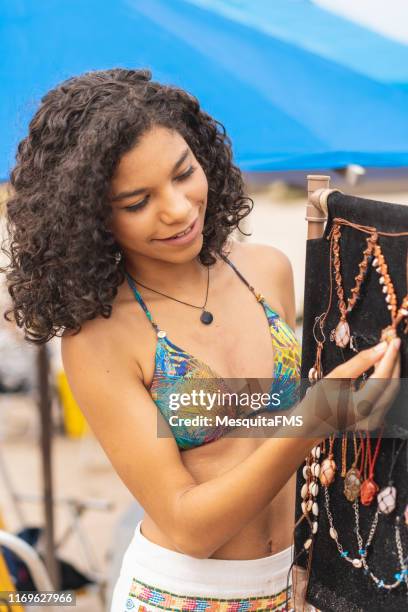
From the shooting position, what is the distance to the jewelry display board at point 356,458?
1.26m

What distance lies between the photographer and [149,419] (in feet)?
4.87

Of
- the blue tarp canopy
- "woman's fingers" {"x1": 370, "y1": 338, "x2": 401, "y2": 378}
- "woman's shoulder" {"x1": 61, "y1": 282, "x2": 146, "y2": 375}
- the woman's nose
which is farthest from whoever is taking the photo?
the blue tarp canopy

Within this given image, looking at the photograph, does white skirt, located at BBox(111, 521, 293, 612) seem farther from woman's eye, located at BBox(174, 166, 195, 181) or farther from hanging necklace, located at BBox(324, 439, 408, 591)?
woman's eye, located at BBox(174, 166, 195, 181)

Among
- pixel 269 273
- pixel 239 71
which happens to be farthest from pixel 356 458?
pixel 239 71

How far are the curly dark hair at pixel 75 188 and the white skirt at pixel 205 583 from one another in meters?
0.48

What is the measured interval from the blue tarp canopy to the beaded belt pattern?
3.51 feet

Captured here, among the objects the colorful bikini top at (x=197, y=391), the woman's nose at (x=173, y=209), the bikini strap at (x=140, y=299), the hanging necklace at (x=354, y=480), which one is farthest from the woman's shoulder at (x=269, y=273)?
the hanging necklace at (x=354, y=480)

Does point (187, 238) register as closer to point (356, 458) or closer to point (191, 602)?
point (356, 458)

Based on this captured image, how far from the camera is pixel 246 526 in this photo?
163 centimetres

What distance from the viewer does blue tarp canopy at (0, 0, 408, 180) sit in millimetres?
2270

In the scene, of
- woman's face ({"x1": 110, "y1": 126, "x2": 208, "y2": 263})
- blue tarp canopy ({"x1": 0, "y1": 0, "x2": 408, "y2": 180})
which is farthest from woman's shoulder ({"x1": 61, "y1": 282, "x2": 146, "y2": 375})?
blue tarp canopy ({"x1": 0, "y1": 0, "x2": 408, "y2": 180})

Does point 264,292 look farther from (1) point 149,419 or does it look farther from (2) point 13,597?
(2) point 13,597

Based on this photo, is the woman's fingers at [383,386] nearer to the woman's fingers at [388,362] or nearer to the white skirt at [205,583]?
the woman's fingers at [388,362]

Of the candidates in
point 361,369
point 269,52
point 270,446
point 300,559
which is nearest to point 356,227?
point 361,369
